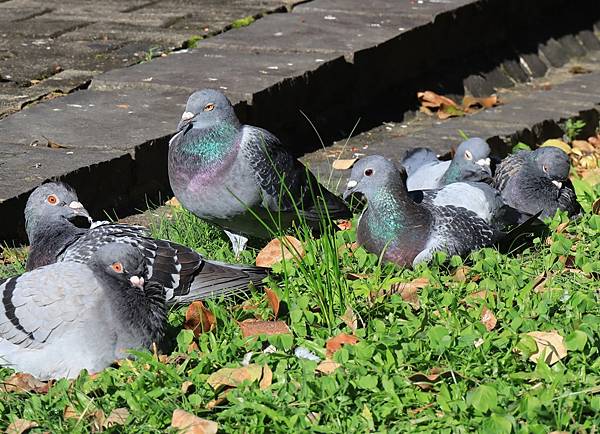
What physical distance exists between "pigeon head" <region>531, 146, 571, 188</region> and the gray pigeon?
89.0 inches

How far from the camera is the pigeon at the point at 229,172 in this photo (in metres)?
4.68

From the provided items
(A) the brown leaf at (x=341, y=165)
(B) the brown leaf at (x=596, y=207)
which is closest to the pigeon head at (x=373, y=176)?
(B) the brown leaf at (x=596, y=207)

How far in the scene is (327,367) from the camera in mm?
3533

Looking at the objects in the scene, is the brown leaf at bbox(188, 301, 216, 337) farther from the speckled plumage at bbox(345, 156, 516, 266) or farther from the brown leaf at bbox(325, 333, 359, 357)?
the speckled plumage at bbox(345, 156, 516, 266)

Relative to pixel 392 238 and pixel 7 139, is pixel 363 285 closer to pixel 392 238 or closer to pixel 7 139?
pixel 392 238

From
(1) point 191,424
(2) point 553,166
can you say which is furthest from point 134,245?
(2) point 553,166

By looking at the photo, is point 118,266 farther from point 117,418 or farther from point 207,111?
point 207,111

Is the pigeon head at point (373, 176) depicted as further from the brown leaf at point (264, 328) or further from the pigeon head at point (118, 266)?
the pigeon head at point (118, 266)

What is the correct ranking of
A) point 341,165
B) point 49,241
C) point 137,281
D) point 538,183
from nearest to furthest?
point 137,281 → point 49,241 → point 538,183 → point 341,165

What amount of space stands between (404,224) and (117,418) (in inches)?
64.4

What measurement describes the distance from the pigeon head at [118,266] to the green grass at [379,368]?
246mm


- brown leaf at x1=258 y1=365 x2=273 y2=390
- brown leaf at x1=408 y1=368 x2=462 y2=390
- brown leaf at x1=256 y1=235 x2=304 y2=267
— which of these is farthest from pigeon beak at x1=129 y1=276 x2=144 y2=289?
brown leaf at x1=256 y1=235 x2=304 y2=267

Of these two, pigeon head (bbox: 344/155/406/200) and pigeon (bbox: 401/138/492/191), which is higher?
pigeon head (bbox: 344/155/406/200)

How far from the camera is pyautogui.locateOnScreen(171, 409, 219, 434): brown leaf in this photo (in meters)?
3.20
